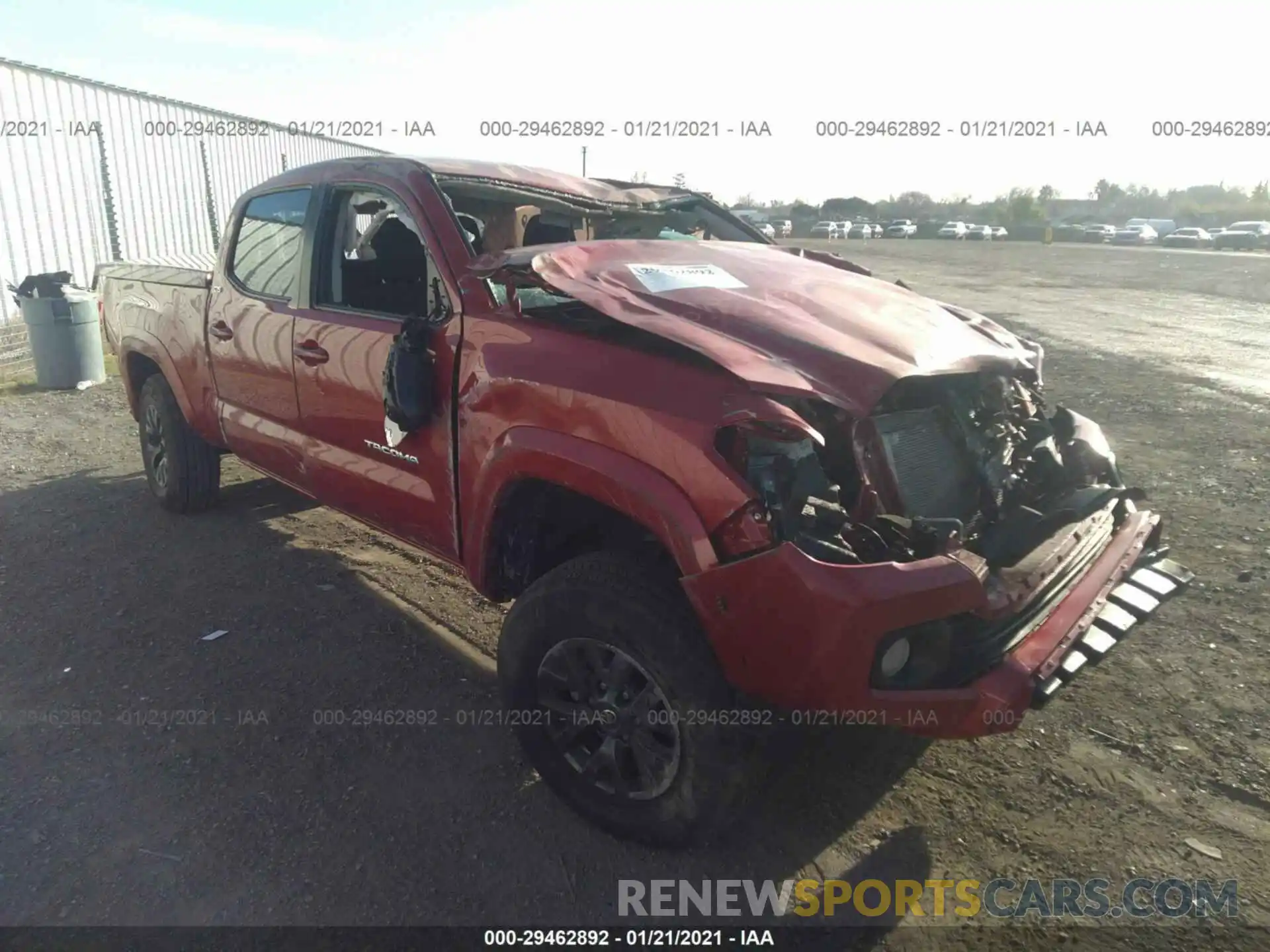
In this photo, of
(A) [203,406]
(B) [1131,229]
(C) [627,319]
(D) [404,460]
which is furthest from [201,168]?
(B) [1131,229]

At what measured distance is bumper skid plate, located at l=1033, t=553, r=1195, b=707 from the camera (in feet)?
7.70

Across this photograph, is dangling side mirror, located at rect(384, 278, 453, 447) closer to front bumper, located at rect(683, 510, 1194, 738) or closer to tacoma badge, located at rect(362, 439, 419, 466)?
Answer: tacoma badge, located at rect(362, 439, 419, 466)

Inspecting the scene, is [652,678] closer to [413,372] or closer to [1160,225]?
[413,372]

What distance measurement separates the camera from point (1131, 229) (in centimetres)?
4894

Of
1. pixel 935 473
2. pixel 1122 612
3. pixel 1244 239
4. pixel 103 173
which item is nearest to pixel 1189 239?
pixel 1244 239

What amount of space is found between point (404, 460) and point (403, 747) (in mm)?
1046

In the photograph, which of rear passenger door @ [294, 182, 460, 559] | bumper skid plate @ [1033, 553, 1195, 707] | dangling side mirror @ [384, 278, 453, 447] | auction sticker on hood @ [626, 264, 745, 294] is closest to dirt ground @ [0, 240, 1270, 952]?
bumper skid plate @ [1033, 553, 1195, 707]

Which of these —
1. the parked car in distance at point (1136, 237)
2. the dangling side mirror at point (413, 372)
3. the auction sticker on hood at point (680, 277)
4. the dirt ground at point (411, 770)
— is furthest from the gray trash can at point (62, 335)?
the parked car in distance at point (1136, 237)

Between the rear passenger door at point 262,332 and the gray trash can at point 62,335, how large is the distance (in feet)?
16.9

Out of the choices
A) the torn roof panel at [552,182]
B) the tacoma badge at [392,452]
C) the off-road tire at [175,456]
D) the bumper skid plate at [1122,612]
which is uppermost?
the torn roof panel at [552,182]

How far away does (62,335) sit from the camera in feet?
27.6

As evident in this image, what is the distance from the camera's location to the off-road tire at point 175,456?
503cm

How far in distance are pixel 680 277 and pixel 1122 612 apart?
1.81 meters

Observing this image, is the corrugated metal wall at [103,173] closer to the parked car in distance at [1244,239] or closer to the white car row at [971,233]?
the parked car in distance at [1244,239]
